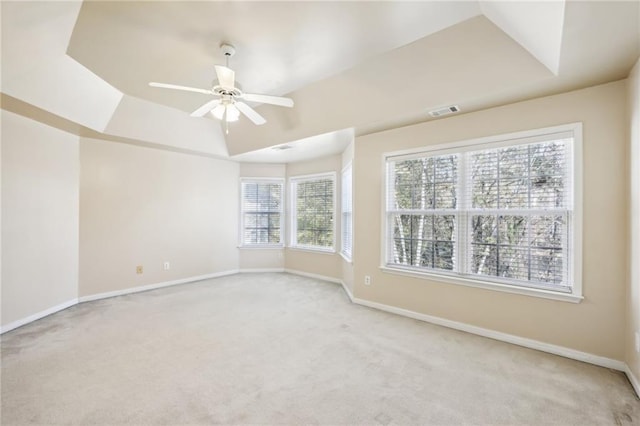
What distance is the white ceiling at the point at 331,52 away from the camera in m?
1.96

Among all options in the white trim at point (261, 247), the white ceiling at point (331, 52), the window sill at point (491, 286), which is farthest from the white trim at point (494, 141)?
the white trim at point (261, 247)

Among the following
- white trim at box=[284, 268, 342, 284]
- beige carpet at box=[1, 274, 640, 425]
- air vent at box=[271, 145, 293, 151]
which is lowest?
beige carpet at box=[1, 274, 640, 425]

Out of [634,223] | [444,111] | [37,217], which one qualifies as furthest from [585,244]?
[37,217]

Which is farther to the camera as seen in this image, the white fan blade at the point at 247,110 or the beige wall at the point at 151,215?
the beige wall at the point at 151,215

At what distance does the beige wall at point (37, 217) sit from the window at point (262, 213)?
108 inches

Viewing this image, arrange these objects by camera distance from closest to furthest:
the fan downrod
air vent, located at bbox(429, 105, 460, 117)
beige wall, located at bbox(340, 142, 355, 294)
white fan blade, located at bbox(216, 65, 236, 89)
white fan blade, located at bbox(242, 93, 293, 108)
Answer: white fan blade, located at bbox(216, 65, 236, 89), white fan blade, located at bbox(242, 93, 293, 108), the fan downrod, air vent, located at bbox(429, 105, 460, 117), beige wall, located at bbox(340, 142, 355, 294)

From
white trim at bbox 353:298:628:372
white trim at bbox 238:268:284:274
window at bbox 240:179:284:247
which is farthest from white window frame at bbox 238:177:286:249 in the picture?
white trim at bbox 353:298:628:372

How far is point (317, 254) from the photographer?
213 inches

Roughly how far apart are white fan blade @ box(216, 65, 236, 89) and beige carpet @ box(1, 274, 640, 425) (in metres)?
2.31

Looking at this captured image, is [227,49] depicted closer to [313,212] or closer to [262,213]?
[313,212]

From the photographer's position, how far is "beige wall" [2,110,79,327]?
3.04 meters

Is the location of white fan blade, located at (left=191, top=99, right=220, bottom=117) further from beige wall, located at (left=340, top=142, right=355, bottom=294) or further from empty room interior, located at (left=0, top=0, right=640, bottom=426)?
beige wall, located at (left=340, top=142, right=355, bottom=294)

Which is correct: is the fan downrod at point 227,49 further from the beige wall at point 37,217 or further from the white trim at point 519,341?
the white trim at point 519,341

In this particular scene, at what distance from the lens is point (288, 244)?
5891mm
